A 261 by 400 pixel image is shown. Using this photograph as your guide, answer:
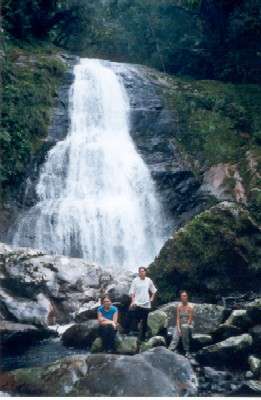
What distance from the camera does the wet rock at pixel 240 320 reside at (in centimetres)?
985

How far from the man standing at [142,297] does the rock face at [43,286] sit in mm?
2279

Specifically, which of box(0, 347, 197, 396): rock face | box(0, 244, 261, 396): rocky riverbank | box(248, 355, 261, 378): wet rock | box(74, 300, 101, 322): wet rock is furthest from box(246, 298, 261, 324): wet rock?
box(74, 300, 101, 322): wet rock

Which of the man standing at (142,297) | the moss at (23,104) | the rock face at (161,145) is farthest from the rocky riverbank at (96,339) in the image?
the rock face at (161,145)

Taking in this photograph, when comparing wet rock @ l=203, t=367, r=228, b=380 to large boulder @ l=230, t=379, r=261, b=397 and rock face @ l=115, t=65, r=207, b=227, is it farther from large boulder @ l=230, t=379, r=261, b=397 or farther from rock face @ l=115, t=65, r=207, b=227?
rock face @ l=115, t=65, r=207, b=227

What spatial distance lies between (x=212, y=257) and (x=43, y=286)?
12.5 feet

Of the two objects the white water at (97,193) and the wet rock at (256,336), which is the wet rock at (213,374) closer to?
the wet rock at (256,336)

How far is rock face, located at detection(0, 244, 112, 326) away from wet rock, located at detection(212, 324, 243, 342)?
3431 millimetres

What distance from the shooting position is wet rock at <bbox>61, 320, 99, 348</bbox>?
33.2 feet

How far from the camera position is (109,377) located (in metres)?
7.90

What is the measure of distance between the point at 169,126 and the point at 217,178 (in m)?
3.32

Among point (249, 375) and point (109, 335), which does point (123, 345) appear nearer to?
point (109, 335)

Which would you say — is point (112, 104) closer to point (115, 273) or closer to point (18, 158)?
point (18, 158)

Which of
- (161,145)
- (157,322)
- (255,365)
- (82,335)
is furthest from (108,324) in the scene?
(161,145)

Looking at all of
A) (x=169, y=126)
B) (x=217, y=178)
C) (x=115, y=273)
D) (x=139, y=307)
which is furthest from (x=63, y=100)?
(x=139, y=307)
